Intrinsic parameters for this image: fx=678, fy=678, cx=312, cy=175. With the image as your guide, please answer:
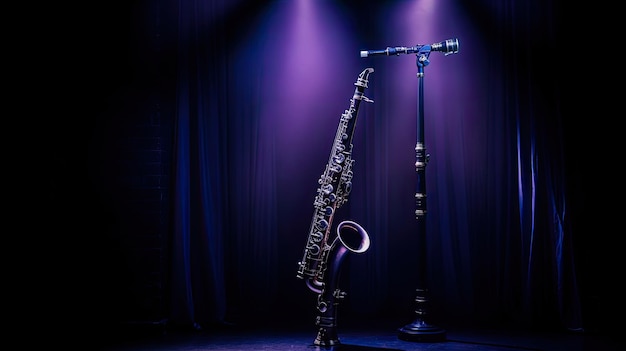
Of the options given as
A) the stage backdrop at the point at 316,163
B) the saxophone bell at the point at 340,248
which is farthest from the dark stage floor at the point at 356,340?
the saxophone bell at the point at 340,248

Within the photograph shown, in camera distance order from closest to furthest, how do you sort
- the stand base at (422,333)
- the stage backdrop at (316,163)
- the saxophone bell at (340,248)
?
the saxophone bell at (340,248), the stand base at (422,333), the stage backdrop at (316,163)

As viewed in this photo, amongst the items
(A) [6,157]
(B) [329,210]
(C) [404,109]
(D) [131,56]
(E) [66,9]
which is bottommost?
(B) [329,210]

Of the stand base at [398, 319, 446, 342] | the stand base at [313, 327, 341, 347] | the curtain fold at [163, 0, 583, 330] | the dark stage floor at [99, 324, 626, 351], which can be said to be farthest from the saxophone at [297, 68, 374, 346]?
the curtain fold at [163, 0, 583, 330]

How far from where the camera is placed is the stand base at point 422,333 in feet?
15.2

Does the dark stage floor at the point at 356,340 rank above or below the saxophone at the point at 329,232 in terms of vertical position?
below

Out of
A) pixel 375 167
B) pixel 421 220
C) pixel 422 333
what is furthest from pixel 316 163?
pixel 422 333

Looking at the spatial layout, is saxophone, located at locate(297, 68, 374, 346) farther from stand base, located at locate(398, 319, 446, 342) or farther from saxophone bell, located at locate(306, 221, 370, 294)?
stand base, located at locate(398, 319, 446, 342)

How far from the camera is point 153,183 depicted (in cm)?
501

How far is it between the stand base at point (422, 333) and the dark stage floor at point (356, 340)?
0.03m

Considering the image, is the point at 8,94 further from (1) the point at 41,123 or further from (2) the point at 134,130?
(2) the point at 134,130

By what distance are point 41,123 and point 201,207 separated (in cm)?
128

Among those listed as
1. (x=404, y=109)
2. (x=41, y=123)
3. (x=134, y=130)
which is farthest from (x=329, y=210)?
(x=41, y=123)

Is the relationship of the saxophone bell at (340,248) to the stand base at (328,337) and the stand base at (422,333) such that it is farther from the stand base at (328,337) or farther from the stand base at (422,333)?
the stand base at (422,333)

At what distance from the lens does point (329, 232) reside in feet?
15.4
